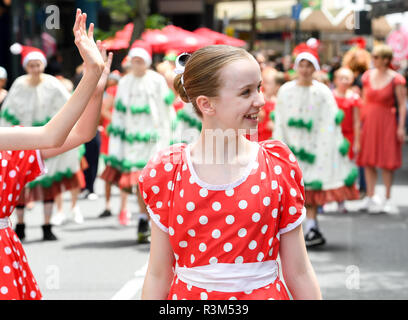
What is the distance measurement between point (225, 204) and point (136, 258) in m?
5.48

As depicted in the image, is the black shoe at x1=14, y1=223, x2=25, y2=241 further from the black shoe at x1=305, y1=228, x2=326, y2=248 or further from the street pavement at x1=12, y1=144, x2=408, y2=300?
the black shoe at x1=305, y1=228, x2=326, y2=248

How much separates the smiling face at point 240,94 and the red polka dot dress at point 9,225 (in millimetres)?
1277

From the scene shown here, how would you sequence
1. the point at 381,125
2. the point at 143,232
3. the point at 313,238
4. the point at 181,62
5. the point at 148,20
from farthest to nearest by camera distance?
the point at 148,20 → the point at 381,125 → the point at 143,232 → the point at 313,238 → the point at 181,62

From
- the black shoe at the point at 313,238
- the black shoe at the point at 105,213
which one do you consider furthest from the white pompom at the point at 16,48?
the black shoe at the point at 313,238

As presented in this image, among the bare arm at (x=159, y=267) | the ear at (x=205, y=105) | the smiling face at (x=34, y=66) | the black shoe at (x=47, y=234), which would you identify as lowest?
the black shoe at (x=47, y=234)

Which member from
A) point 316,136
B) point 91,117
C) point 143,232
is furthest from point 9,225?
point 143,232

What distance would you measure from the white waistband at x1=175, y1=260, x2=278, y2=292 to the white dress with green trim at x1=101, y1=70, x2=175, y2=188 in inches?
253

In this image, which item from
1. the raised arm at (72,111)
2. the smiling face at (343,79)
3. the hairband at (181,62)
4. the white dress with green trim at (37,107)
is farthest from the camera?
the smiling face at (343,79)

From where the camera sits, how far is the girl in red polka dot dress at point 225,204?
261cm

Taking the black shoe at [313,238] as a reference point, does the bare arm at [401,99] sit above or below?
above

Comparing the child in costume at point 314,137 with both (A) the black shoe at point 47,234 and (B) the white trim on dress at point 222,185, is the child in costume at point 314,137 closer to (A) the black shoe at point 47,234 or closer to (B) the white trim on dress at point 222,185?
(A) the black shoe at point 47,234

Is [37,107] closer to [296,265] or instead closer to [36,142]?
[36,142]

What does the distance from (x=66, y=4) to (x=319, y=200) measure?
59.6 ft

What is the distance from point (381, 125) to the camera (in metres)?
11.4
